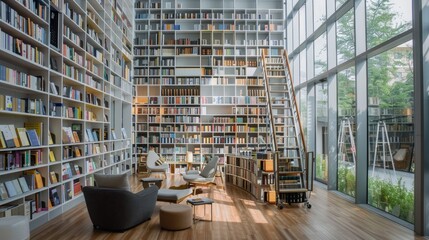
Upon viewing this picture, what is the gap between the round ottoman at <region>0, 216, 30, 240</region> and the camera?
10.7ft

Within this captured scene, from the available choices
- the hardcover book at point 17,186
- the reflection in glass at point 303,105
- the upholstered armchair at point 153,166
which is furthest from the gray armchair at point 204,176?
the hardcover book at point 17,186

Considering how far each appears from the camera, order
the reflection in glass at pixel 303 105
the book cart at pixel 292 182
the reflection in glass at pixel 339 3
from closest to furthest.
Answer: the book cart at pixel 292 182 < the reflection in glass at pixel 339 3 < the reflection in glass at pixel 303 105

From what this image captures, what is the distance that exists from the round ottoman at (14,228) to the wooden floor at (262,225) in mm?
823

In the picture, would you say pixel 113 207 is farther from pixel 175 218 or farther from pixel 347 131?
pixel 347 131

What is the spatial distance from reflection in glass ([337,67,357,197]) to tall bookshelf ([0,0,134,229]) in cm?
551

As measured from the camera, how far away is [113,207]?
171 inches

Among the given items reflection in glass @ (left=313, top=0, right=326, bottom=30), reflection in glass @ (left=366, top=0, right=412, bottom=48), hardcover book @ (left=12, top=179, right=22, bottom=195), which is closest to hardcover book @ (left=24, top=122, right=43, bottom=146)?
hardcover book @ (left=12, top=179, right=22, bottom=195)

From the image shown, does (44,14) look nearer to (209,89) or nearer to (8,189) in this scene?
(8,189)

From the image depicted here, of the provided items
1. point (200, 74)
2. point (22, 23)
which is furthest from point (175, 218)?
point (200, 74)

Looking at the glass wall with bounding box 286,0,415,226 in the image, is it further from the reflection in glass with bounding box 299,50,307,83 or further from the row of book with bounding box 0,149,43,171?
the row of book with bounding box 0,149,43,171

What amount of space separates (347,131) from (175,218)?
174 inches

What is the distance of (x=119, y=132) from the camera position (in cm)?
945

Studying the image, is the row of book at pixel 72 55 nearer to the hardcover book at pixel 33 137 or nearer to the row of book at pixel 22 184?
the hardcover book at pixel 33 137

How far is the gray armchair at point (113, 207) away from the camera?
4.32 m
